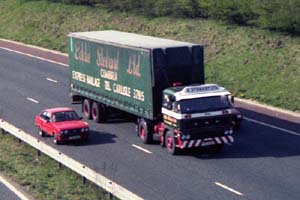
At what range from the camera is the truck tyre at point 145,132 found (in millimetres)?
31375

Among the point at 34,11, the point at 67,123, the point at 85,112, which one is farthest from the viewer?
the point at 34,11

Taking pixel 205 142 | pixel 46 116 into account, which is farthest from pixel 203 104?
pixel 46 116

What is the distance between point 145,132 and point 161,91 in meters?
1.92

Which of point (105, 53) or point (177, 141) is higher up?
point (105, 53)

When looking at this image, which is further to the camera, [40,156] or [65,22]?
[65,22]

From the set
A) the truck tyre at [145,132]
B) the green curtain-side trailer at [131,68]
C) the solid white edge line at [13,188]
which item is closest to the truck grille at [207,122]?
the green curtain-side trailer at [131,68]

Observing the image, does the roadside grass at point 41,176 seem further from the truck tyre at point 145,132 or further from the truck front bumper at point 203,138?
the truck front bumper at point 203,138

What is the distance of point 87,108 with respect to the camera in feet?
122

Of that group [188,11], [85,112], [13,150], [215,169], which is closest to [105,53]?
[85,112]

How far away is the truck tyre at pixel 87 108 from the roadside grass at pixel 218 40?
8.78 m

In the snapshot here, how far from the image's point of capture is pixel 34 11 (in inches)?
2847

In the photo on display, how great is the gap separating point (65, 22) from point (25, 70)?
1435cm

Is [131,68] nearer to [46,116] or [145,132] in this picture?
[145,132]

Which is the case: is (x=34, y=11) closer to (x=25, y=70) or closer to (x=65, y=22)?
(x=65, y=22)
